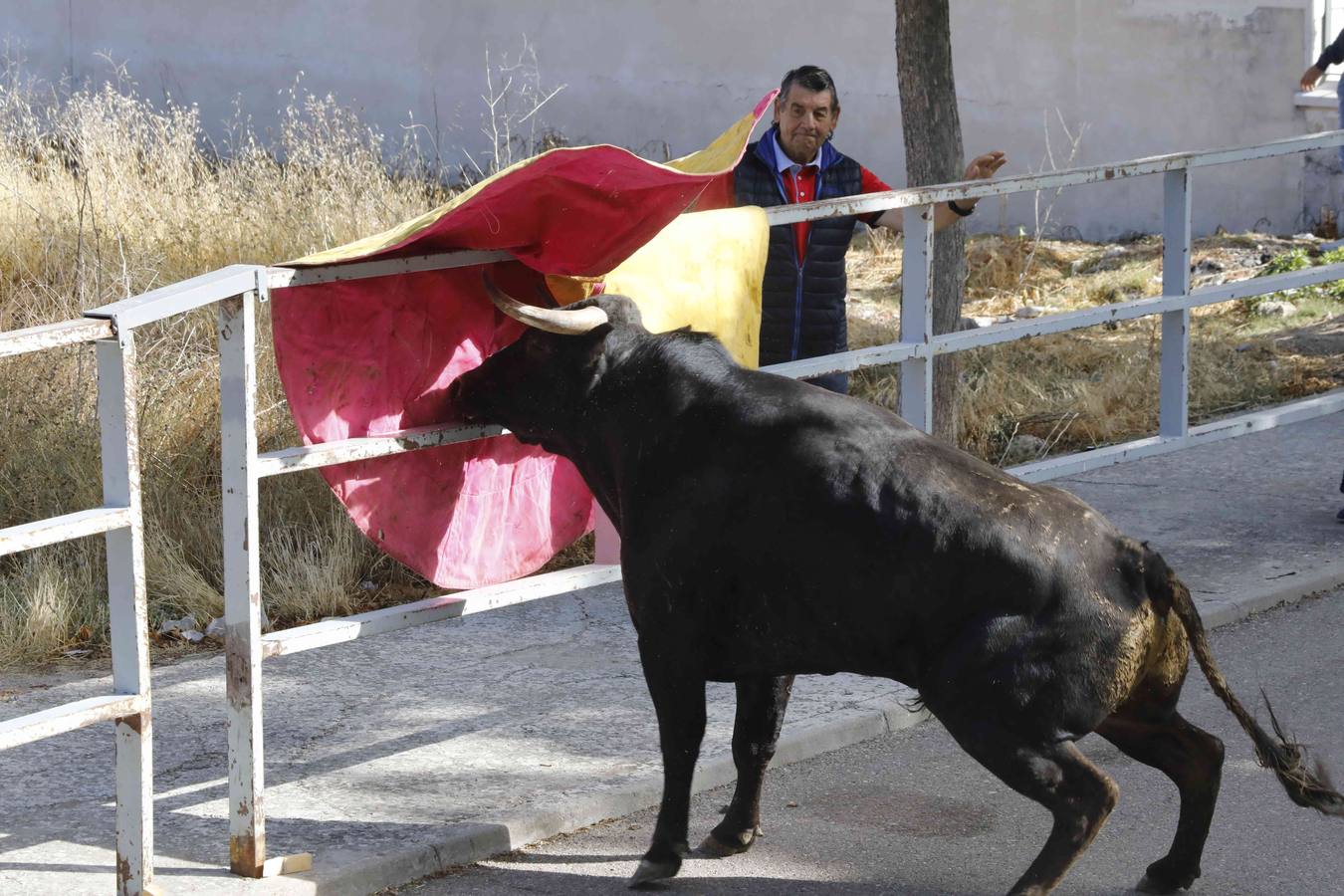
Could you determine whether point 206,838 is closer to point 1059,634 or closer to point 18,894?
point 18,894

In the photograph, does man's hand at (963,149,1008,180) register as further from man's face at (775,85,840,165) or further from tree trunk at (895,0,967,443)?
tree trunk at (895,0,967,443)

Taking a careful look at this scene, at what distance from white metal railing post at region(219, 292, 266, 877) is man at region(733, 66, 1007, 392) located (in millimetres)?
2706

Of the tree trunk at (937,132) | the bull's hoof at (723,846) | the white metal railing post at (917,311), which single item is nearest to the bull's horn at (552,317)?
the bull's hoof at (723,846)

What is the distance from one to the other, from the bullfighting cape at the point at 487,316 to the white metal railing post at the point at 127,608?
0.57 m

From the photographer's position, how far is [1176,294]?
6.79m

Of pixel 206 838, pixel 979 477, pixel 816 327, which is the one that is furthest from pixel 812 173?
pixel 206 838

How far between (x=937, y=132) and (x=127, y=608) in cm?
579

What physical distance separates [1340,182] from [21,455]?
36.0 ft

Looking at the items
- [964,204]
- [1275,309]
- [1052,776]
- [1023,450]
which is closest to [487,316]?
[1052,776]

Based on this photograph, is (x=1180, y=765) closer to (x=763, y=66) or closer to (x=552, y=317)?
(x=552, y=317)

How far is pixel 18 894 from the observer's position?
13.4 feet

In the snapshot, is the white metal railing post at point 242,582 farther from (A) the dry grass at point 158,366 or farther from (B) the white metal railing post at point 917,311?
(B) the white metal railing post at point 917,311

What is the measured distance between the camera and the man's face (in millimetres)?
6375

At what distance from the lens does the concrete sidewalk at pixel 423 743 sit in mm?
4410
